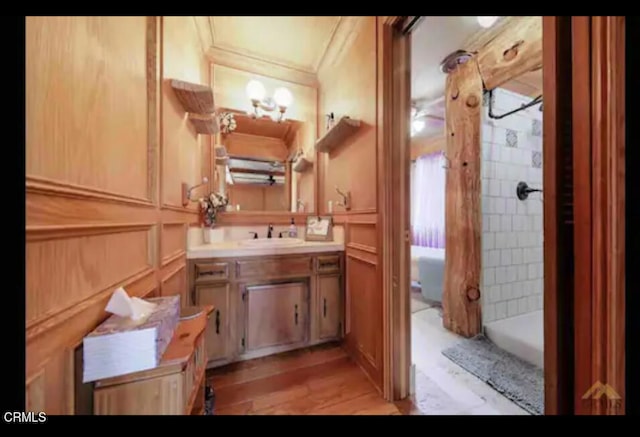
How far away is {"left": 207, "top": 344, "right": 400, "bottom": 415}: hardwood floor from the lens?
4.35 feet

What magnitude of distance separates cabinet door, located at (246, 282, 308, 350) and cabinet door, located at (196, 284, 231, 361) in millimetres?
144

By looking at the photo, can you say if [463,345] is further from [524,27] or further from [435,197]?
[435,197]

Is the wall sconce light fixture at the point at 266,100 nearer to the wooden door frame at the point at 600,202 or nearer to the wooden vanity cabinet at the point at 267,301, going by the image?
the wooden vanity cabinet at the point at 267,301

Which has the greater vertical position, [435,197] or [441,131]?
[441,131]

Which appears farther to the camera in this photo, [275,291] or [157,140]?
[275,291]

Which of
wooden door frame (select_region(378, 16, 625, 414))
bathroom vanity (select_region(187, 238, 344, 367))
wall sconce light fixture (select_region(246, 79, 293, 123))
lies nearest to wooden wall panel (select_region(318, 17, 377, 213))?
wall sconce light fixture (select_region(246, 79, 293, 123))

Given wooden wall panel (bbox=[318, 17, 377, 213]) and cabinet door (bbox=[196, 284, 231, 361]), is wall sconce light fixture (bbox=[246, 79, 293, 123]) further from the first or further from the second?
cabinet door (bbox=[196, 284, 231, 361])

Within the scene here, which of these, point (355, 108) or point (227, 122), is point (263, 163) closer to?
point (227, 122)

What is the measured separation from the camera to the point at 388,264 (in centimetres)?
140

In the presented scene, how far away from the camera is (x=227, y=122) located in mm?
2166

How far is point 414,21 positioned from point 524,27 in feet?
3.56

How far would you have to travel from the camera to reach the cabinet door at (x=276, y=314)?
1721 millimetres

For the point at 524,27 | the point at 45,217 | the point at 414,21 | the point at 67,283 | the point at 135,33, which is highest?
the point at 524,27
